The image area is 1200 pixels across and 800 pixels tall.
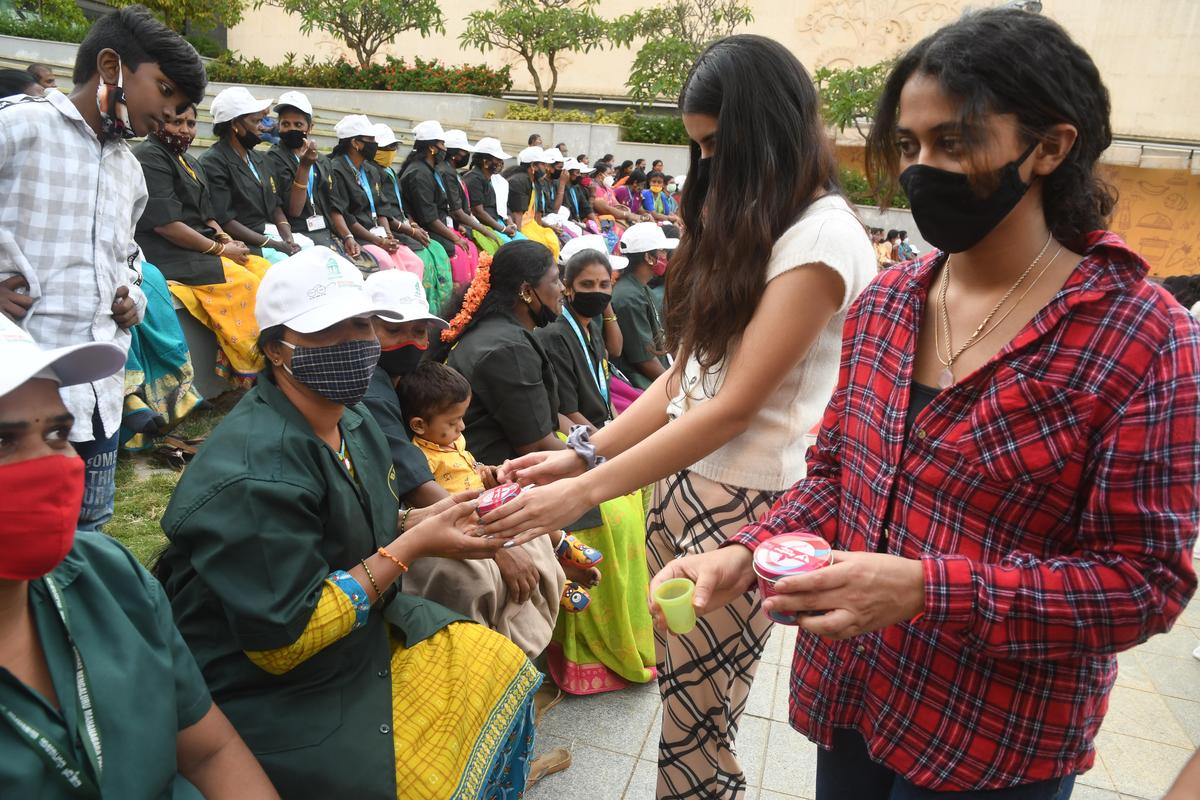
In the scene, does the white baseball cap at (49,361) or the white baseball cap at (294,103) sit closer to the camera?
the white baseball cap at (49,361)

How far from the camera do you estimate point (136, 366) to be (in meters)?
4.55

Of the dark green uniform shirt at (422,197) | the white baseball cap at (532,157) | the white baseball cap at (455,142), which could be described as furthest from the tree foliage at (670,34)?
the dark green uniform shirt at (422,197)

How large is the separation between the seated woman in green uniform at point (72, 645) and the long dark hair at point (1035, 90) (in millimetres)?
1437

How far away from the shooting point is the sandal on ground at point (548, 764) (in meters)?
2.86

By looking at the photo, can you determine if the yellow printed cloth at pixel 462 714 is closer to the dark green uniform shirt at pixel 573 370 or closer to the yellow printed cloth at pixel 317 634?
the yellow printed cloth at pixel 317 634

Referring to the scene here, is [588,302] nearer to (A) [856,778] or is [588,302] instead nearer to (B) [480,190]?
(A) [856,778]

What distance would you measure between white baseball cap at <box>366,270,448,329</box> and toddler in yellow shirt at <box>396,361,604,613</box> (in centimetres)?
23

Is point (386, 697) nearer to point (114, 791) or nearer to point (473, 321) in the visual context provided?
point (114, 791)

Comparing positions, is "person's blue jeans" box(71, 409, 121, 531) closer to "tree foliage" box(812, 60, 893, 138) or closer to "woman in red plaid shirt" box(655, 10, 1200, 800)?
"woman in red plaid shirt" box(655, 10, 1200, 800)

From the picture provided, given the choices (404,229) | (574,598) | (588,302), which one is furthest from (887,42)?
(574,598)

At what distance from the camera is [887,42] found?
89.0ft

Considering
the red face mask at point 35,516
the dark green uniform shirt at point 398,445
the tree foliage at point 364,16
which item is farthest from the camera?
the tree foliage at point 364,16

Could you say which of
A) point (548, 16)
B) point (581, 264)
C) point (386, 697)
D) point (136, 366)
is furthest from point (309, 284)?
point (548, 16)

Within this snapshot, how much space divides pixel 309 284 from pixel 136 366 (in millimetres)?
2982
